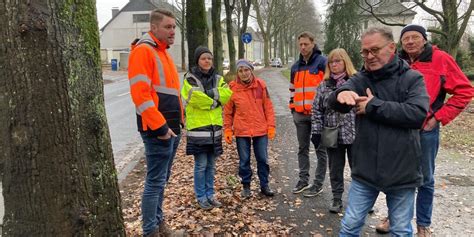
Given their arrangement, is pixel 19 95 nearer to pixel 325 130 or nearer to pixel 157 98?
pixel 157 98

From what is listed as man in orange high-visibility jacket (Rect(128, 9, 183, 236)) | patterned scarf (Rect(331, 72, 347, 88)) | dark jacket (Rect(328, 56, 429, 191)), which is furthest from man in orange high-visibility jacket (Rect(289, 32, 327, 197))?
dark jacket (Rect(328, 56, 429, 191))

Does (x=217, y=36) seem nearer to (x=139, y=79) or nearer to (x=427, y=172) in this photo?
(x=139, y=79)

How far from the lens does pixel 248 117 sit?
→ 5152mm

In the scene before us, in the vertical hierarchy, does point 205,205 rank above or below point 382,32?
below

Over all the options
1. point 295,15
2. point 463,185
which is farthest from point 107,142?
point 295,15

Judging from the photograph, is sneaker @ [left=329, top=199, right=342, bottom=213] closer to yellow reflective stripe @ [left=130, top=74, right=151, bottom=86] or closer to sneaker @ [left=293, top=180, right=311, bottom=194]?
sneaker @ [left=293, top=180, right=311, bottom=194]

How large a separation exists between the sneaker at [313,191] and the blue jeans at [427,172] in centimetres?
162

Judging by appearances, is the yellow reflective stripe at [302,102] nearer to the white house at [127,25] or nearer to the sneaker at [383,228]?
the sneaker at [383,228]

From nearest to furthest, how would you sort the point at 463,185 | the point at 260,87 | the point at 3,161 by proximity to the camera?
1. the point at 3,161
2. the point at 260,87
3. the point at 463,185

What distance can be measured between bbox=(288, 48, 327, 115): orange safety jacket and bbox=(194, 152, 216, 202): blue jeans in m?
1.38

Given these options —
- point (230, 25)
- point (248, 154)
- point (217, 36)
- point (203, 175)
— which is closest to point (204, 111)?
point (203, 175)

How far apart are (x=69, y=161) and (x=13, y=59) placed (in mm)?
674

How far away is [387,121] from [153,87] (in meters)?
1.99

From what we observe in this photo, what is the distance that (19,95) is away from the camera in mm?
2314
